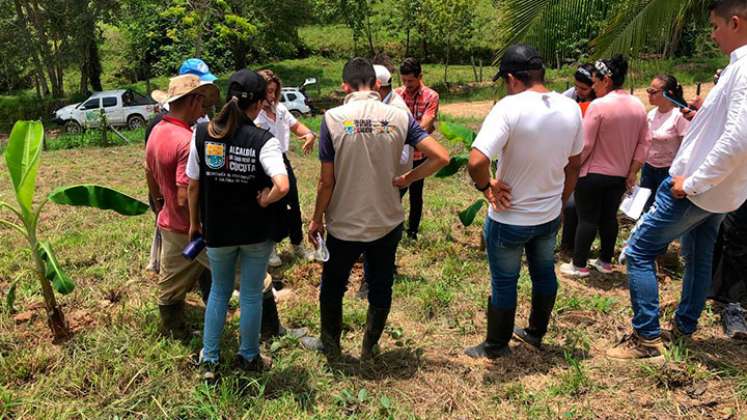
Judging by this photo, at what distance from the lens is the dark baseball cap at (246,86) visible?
274 centimetres

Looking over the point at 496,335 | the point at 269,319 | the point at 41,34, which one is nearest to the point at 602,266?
the point at 496,335

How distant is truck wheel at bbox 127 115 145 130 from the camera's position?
1908cm

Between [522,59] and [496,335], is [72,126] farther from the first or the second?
[522,59]

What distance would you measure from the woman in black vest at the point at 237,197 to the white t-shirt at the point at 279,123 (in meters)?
1.43

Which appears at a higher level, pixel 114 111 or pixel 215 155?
pixel 215 155

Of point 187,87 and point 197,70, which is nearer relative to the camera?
point 187,87

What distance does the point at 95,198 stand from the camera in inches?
129

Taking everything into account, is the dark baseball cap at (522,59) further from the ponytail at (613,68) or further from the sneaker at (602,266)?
the sneaker at (602,266)

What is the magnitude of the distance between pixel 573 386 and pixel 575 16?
3.55 m

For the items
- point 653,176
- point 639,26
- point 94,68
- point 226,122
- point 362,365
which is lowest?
point 362,365

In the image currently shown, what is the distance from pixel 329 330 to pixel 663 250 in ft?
6.67

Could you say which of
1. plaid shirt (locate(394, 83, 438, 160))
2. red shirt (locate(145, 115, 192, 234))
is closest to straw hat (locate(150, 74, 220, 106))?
red shirt (locate(145, 115, 192, 234))

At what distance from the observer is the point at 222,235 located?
2.77 meters

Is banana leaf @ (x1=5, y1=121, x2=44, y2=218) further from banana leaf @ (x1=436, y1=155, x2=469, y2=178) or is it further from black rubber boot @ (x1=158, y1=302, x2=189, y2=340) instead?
banana leaf @ (x1=436, y1=155, x2=469, y2=178)
